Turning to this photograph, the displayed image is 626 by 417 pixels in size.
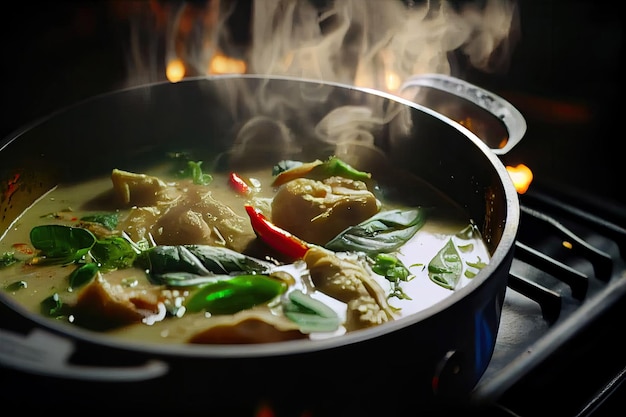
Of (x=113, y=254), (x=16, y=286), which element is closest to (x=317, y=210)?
(x=113, y=254)

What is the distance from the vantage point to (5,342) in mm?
917

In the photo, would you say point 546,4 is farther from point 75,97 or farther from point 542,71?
point 75,97

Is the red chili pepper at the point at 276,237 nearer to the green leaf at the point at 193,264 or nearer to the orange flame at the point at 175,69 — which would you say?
the green leaf at the point at 193,264

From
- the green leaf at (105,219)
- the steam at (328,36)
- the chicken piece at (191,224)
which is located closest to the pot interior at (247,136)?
the green leaf at (105,219)

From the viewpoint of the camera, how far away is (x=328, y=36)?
10.7ft

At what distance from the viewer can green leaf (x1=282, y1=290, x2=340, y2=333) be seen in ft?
4.25

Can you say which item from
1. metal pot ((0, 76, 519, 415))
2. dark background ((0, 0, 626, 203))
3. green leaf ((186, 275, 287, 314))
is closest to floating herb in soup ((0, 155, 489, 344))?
green leaf ((186, 275, 287, 314))

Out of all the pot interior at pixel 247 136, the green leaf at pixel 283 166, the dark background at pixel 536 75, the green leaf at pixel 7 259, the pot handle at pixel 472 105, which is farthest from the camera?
the dark background at pixel 536 75

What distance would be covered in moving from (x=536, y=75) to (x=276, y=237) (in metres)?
2.15

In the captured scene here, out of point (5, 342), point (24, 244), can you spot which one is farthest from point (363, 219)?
point (5, 342)

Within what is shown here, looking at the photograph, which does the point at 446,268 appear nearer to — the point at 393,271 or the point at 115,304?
the point at 393,271

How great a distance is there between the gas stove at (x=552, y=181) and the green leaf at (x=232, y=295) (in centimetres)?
43

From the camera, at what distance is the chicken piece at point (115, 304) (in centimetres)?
135

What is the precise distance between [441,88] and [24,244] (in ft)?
4.20
